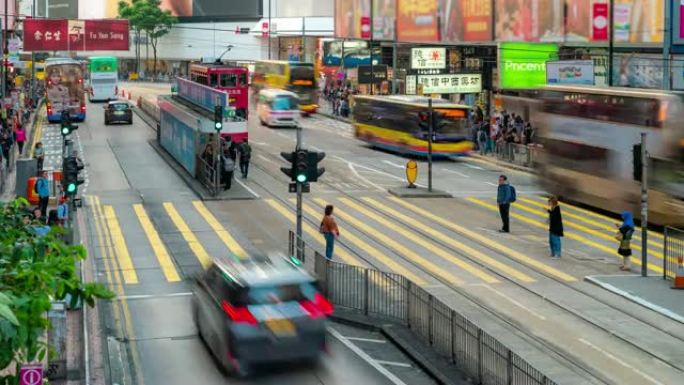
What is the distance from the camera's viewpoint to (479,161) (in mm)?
54938

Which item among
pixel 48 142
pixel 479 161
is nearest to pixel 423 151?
pixel 479 161

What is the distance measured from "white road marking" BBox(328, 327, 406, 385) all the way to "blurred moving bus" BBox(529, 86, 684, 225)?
9.86 meters

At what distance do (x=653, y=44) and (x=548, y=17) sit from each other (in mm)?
9555

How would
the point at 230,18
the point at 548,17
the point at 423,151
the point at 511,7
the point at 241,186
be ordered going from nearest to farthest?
the point at 241,186, the point at 423,151, the point at 548,17, the point at 511,7, the point at 230,18

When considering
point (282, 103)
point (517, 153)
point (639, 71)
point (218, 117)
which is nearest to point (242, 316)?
point (218, 117)

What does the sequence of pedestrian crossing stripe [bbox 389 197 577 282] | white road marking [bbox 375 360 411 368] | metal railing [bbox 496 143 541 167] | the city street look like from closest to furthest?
white road marking [bbox 375 360 411 368]
the city street
pedestrian crossing stripe [bbox 389 197 577 282]
metal railing [bbox 496 143 541 167]

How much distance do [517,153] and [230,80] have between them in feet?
60.8

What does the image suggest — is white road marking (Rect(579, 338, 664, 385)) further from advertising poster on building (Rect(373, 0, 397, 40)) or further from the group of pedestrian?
advertising poster on building (Rect(373, 0, 397, 40))

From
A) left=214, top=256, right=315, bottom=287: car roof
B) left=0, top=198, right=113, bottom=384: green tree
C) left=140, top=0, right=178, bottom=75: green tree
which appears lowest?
left=214, top=256, right=315, bottom=287: car roof

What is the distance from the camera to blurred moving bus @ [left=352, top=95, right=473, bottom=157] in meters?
52.9

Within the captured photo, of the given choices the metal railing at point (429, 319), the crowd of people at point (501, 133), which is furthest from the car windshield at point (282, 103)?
the metal railing at point (429, 319)

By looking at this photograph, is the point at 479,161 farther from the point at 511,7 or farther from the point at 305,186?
the point at 305,186

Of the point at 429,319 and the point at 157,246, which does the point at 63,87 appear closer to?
the point at 157,246

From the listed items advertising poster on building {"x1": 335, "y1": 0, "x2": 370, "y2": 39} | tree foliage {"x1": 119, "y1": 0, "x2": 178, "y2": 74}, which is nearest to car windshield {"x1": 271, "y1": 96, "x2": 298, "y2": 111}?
advertising poster on building {"x1": 335, "y1": 0, "x2": 370, "y2": 39}
